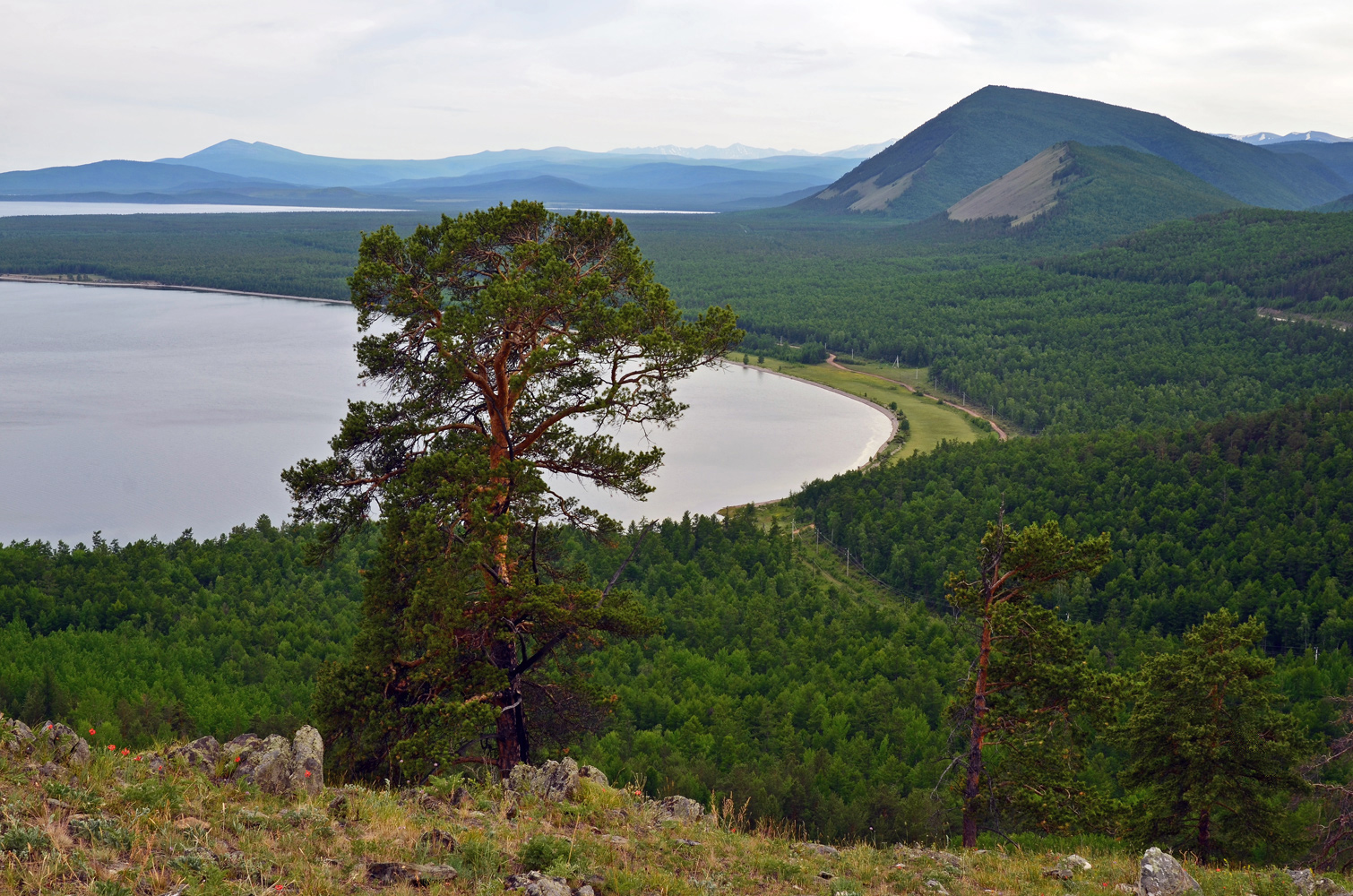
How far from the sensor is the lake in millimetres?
60938

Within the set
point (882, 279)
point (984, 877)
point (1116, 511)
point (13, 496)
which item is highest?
point (882, 279)

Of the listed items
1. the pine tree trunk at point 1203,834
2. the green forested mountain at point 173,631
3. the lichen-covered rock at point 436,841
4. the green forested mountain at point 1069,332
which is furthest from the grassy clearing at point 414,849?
the green forested mountain at point 1069,332

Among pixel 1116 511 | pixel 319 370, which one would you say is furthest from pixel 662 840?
pixel 319 370

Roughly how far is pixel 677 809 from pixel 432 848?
3.81m

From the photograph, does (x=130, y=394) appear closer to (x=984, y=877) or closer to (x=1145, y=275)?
(x=984, y=877)

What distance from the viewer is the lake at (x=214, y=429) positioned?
200 ft

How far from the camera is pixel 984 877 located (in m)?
11.6

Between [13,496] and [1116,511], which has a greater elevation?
[1116,511]

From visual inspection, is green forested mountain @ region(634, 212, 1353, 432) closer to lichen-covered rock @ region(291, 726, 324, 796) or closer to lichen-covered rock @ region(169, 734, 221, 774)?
lichen-covered rock @ region(291, 726, 324, 796)

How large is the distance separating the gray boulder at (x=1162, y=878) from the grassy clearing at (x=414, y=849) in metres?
0.71

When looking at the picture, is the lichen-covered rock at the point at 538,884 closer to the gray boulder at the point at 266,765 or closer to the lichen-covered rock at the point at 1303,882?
the gray boulder at the point at 266,765

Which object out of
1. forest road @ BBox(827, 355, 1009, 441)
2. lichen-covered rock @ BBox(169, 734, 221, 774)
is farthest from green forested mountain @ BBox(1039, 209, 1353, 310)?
lichen-covered rock @ BBox(169, 734, 221, 774)

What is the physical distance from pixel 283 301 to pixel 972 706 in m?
172

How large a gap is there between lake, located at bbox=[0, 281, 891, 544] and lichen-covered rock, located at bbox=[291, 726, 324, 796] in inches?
1883
